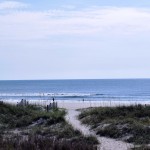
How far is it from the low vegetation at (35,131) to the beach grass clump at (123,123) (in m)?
1.67

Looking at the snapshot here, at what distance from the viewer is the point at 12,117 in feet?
105

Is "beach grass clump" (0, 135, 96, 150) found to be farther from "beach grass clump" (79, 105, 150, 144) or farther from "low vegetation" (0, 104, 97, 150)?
"beach grass clump" (79, 105, 150, 144)

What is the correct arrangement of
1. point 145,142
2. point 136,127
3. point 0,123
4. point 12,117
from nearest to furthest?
point 145,142, point 136,127, point 0,123, point 12,117

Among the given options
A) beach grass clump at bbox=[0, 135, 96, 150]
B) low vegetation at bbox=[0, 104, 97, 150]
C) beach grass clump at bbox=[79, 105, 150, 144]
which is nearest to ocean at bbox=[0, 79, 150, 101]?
beach grass clump at bbox=[79, 105, 150, 144]

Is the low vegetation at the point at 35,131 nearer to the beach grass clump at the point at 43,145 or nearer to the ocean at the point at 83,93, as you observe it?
the beach grass clump at the point at 43,145

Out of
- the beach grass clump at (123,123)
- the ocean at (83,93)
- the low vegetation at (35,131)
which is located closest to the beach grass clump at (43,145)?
the low vegetation at (35,131)

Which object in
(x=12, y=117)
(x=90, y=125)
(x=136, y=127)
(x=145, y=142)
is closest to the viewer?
(x=145, y=142)

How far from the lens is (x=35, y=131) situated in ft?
81.7

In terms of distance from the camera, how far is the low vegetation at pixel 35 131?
40.8ft

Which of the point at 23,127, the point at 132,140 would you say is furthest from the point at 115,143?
the point at 23,127

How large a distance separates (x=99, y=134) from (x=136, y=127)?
196 centimetres

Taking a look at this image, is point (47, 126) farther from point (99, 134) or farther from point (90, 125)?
point (99, 134)

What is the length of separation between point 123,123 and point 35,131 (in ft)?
15.5

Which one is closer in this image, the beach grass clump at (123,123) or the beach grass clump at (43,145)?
the beach grass clump at (43,145)
